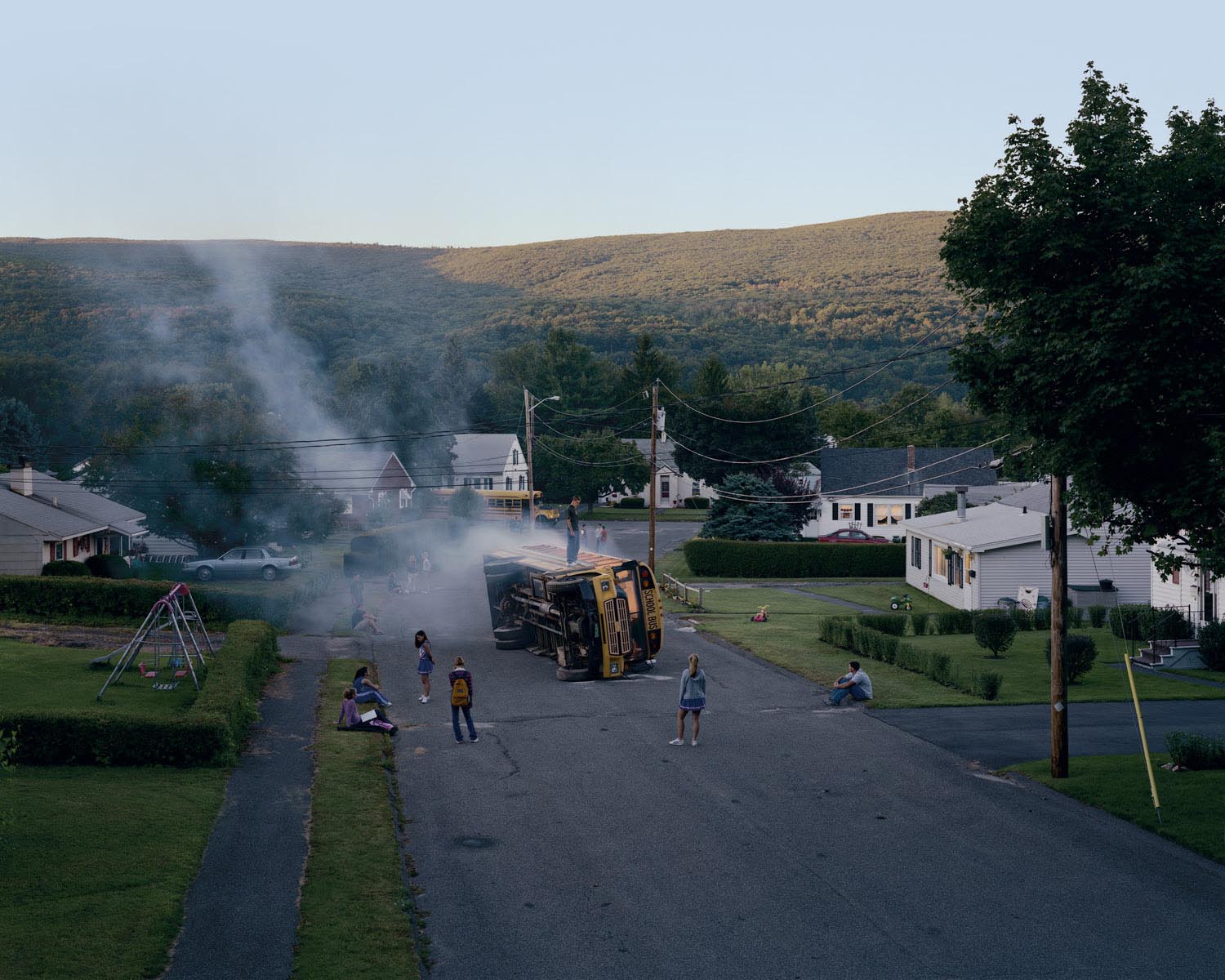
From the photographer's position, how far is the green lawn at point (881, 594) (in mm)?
44138

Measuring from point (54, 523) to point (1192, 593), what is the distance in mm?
39614

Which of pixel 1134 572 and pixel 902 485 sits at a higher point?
pixel 902 485

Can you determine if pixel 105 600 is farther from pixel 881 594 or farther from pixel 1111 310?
pixel 1111 310

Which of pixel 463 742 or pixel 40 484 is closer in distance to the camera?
pixel 463 742

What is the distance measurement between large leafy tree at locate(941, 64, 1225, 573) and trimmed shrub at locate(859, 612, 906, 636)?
709 inches

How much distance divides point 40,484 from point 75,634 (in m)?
20.6

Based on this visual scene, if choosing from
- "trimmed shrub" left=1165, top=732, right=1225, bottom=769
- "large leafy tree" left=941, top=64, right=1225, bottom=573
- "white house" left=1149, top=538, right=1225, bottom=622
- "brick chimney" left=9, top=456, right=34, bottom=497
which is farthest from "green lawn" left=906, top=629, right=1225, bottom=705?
"brick chimney" left=9, top=456, right=34, bottom=497

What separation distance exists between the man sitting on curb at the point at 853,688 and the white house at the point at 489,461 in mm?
63400

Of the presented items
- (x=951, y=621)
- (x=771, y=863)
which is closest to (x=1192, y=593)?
(x=951, y=621)

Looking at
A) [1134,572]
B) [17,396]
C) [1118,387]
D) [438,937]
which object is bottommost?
[438,937]

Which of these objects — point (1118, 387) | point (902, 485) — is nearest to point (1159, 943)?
point (1118, 387)

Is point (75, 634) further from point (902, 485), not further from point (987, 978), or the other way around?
point (902, 485)

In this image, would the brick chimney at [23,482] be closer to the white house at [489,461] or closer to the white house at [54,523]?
the white house at [54,523]

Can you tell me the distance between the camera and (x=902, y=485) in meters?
69.6
